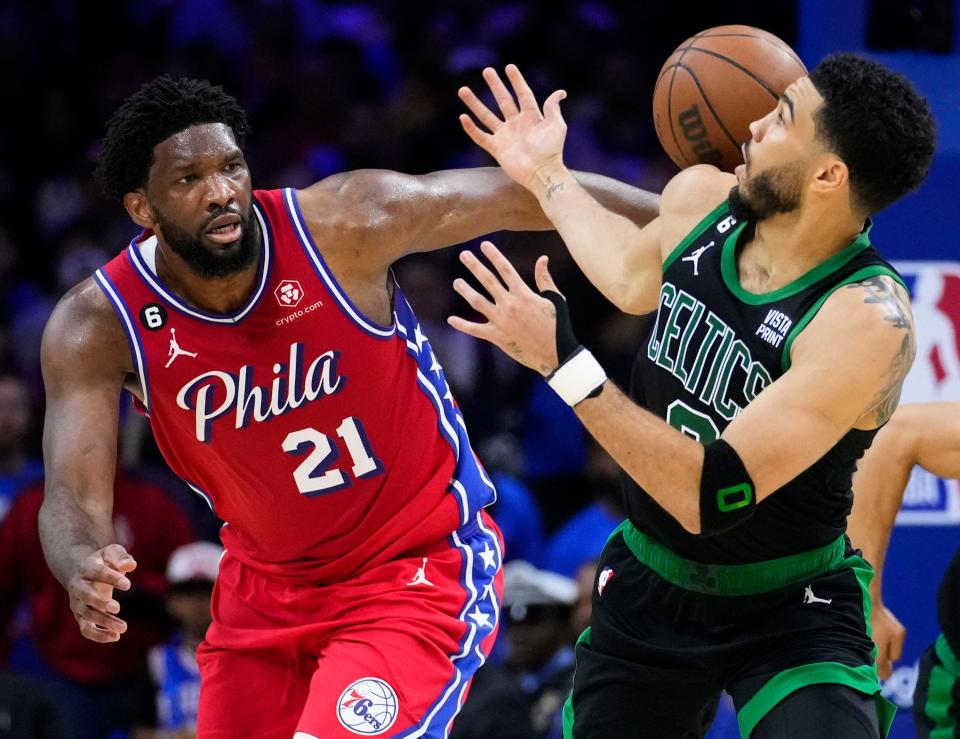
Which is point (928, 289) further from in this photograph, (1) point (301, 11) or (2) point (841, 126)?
(1) point (301, 11)

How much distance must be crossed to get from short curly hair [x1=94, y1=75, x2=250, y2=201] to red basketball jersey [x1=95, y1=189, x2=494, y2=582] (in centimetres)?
24

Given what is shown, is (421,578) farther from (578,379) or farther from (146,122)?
(146,122)

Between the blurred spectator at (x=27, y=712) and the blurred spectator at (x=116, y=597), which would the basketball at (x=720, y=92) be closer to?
the blurred spectator at (x=27, y=712)

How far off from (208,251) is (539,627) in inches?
133

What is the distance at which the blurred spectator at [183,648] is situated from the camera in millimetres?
7387

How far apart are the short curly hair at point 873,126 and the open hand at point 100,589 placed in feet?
6.72

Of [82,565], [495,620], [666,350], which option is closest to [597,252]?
[666,350]

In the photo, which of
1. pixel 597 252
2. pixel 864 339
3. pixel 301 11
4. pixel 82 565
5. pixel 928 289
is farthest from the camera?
pixel 301 11

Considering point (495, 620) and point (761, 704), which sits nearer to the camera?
point (761, 704)

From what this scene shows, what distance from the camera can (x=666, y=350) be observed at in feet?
13.8

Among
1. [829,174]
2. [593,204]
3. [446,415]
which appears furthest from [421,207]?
[829,174]

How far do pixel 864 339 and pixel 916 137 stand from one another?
574 mm

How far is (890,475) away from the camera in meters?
4.95

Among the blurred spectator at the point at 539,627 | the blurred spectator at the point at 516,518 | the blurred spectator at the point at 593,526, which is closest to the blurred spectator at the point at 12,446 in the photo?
the blurred spectator at the point at 516,518
